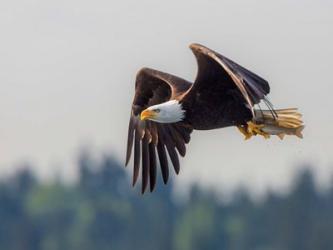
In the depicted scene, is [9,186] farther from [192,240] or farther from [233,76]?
[233,76]

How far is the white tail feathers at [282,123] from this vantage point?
15.9 meters

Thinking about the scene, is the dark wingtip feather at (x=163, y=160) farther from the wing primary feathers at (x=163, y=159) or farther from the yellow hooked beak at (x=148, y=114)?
the yellow hooked beak at (x=148, y=114)

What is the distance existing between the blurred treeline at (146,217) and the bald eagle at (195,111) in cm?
2087

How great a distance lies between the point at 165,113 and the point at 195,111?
1.06 ft

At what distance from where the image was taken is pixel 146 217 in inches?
1859

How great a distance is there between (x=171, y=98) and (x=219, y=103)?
76 centimetres

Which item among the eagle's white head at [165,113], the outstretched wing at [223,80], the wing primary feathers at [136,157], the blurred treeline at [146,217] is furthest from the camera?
the blurred treeline at [146,217]

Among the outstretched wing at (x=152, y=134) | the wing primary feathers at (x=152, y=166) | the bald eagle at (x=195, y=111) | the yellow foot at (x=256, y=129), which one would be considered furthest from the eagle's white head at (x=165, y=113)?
the wing primary feathers at (x=152, y=166)

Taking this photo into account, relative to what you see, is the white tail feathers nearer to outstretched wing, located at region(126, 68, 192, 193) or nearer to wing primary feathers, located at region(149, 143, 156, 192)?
outstretched wing, located at region(126, 68, 192, 193)

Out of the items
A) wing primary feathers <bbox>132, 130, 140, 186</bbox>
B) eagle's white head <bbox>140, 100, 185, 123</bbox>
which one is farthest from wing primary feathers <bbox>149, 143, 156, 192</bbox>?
eagle's white head <bbox>140, 100, 185, 123</bbox>

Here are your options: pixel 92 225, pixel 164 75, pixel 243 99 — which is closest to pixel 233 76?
pixel 243 99

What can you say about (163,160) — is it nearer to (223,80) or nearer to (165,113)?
(165,113)

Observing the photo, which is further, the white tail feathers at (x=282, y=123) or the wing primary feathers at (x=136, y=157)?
the wing primary feathers at (x=136, y=157)

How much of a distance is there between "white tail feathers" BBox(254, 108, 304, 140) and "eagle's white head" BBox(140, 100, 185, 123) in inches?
36.9
